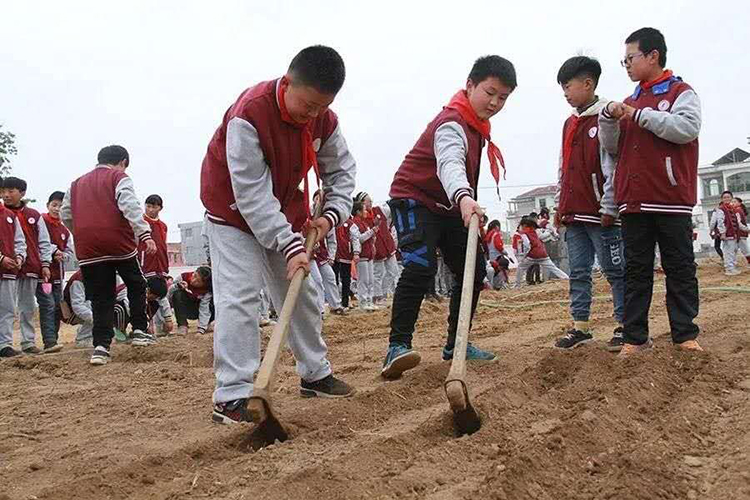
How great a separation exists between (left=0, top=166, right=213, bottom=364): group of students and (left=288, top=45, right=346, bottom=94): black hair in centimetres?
342

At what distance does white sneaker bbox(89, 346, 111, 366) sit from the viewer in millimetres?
6285

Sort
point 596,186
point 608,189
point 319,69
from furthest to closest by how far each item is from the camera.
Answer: point 596,186 → point 608,189 → point 319,69

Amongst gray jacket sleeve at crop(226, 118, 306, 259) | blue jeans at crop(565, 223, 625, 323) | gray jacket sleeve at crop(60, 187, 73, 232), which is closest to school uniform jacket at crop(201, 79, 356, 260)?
gray jacket sleeve at crop(226, 118, 306, 259)

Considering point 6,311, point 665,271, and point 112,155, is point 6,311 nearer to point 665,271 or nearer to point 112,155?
point 112,155

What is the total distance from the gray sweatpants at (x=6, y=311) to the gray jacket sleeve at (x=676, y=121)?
661cm

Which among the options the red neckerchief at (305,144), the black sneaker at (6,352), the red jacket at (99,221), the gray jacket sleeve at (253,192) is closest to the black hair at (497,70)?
the red neckerchief at (305,144)

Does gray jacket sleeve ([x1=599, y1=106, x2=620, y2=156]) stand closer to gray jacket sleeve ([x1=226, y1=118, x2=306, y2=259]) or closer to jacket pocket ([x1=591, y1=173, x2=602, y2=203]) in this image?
jacket pocket ([x1=591, y1=173, x2=602, y2=203])

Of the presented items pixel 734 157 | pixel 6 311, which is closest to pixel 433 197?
pixel 6 311

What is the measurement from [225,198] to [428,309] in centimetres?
765

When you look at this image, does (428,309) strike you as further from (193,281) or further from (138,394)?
(138,394)

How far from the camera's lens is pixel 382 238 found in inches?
565

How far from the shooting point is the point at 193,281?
32.3ft

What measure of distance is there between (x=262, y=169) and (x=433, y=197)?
55.2 inches

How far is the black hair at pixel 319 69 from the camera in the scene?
360cm
